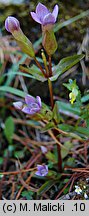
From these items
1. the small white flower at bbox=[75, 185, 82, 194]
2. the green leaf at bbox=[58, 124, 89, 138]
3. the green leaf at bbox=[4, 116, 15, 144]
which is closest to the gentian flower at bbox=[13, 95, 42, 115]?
the green leaf at bbox=[58, 124, 89, 138]

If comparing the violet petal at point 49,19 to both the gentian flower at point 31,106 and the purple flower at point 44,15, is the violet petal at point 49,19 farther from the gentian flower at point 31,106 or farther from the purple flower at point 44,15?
the gentian flower at point 31,106

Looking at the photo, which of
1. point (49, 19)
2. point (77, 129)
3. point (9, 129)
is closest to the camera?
point (49, 19)

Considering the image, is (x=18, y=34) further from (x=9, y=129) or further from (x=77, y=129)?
(x=9, y=129)

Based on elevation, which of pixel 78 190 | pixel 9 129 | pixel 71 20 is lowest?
pixel 78 190

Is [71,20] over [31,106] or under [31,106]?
over

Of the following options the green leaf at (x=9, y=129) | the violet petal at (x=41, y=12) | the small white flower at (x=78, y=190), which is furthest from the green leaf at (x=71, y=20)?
the small white flower at (x=78, y=190)

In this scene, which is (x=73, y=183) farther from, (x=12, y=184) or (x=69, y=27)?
(x=69, y=27)

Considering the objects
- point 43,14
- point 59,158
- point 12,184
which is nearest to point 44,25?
point 43,14

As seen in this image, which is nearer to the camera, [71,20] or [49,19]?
[49,19]

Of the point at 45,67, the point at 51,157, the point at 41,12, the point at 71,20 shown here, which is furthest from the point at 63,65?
the point at 71,20
